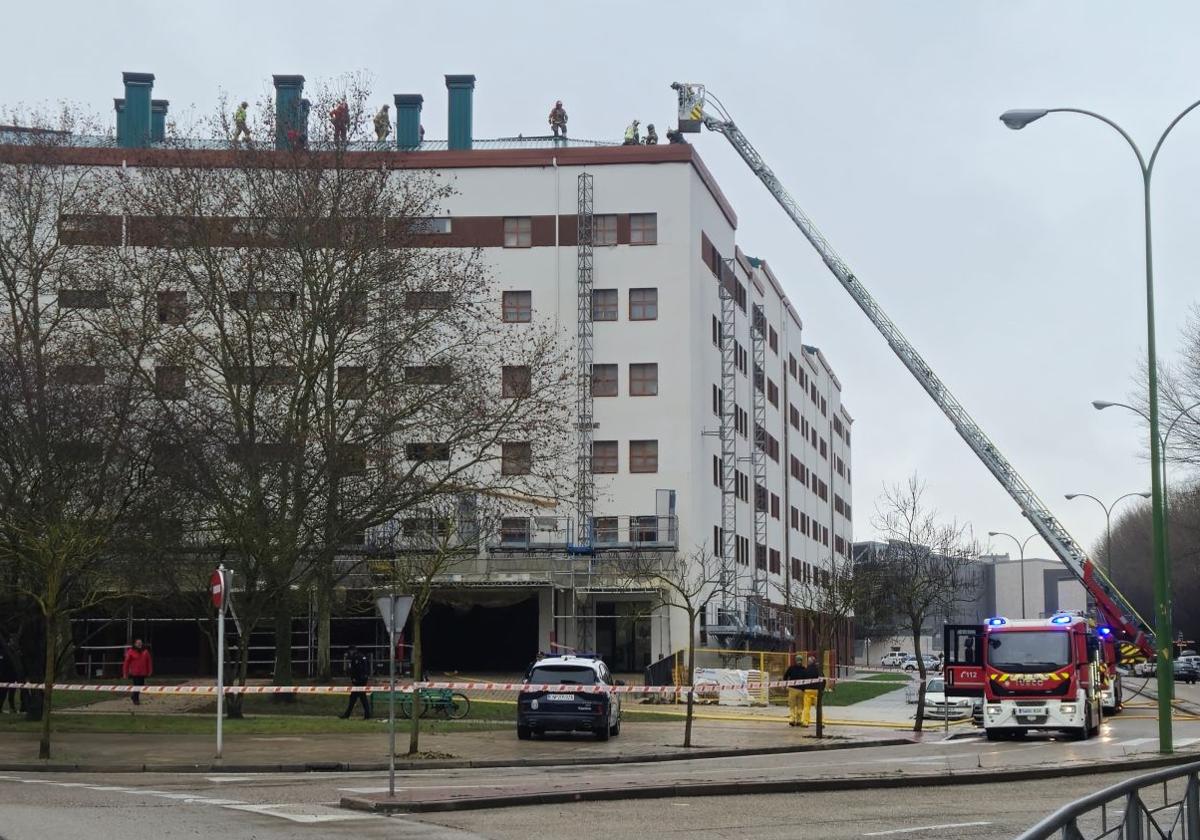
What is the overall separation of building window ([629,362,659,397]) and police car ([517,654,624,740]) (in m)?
34.8

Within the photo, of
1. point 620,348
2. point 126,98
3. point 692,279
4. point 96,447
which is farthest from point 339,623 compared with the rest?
point 96,447

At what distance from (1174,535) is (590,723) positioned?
253 ft

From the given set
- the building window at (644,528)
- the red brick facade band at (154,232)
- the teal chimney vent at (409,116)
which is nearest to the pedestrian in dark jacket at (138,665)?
the red brick facade band at (154,232)

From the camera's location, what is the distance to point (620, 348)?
217ft

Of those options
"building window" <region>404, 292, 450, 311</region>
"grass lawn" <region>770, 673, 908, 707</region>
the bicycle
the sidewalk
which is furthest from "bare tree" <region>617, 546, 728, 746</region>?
the sidewalk

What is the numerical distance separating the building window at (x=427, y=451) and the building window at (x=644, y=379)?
25649 millimetres

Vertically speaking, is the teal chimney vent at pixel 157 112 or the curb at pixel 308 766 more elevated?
the teal chimney vent at pixel 157 112

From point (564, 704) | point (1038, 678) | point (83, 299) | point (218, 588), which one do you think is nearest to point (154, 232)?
point (83, 299)

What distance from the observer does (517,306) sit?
A: 66500 mm

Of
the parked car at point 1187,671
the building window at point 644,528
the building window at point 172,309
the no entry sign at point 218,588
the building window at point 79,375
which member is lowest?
the parked car at point 1187,671

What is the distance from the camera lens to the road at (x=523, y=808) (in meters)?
14.9

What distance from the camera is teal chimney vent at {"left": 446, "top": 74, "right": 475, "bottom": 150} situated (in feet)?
227

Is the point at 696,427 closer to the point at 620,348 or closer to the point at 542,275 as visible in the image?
the point at 620,348

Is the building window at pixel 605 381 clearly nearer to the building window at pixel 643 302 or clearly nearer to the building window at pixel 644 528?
the building window at pixel 643 302
